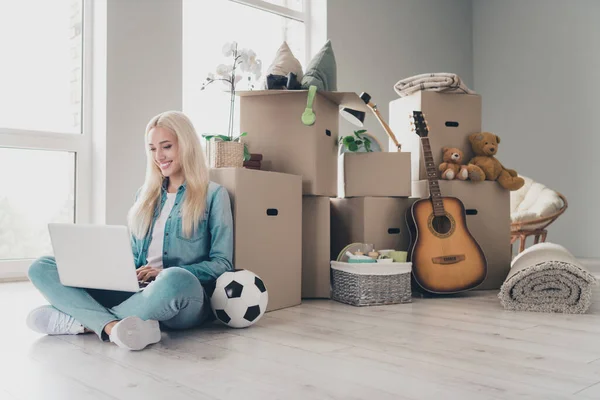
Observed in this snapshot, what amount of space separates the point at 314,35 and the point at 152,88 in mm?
1584

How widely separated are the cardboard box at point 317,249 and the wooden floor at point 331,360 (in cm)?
39

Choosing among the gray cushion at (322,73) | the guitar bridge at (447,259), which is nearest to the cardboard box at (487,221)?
the guitar bridge at (447,259)

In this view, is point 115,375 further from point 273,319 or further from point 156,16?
point 156,16

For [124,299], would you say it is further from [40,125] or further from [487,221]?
[40,125]

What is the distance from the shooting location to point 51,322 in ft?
5.57

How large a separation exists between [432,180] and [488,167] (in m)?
0.37

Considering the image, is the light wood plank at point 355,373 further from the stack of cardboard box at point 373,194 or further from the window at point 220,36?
the window at point 220,36

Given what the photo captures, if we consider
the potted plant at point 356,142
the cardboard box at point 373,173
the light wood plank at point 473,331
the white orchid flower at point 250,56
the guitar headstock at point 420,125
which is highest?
the white orchid flower at point 250,56

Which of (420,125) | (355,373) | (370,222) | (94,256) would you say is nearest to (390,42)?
(420,125)

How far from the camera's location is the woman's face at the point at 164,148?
6.08 ft

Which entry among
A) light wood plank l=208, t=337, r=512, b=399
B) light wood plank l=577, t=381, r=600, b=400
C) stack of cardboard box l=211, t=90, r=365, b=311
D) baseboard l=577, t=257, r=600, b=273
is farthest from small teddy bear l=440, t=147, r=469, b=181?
light wood plank l=577, t=381, r=600, b=400

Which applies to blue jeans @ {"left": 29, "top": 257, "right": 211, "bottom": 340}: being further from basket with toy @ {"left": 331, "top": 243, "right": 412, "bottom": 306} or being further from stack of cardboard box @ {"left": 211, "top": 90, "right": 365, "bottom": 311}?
basket with toy @ {"left": 331, "top": 243, "right": 412, "bottom": 306}

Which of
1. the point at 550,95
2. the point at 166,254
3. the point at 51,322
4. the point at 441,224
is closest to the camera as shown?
the point at 51,322

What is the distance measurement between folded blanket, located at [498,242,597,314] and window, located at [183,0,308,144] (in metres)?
2.21
